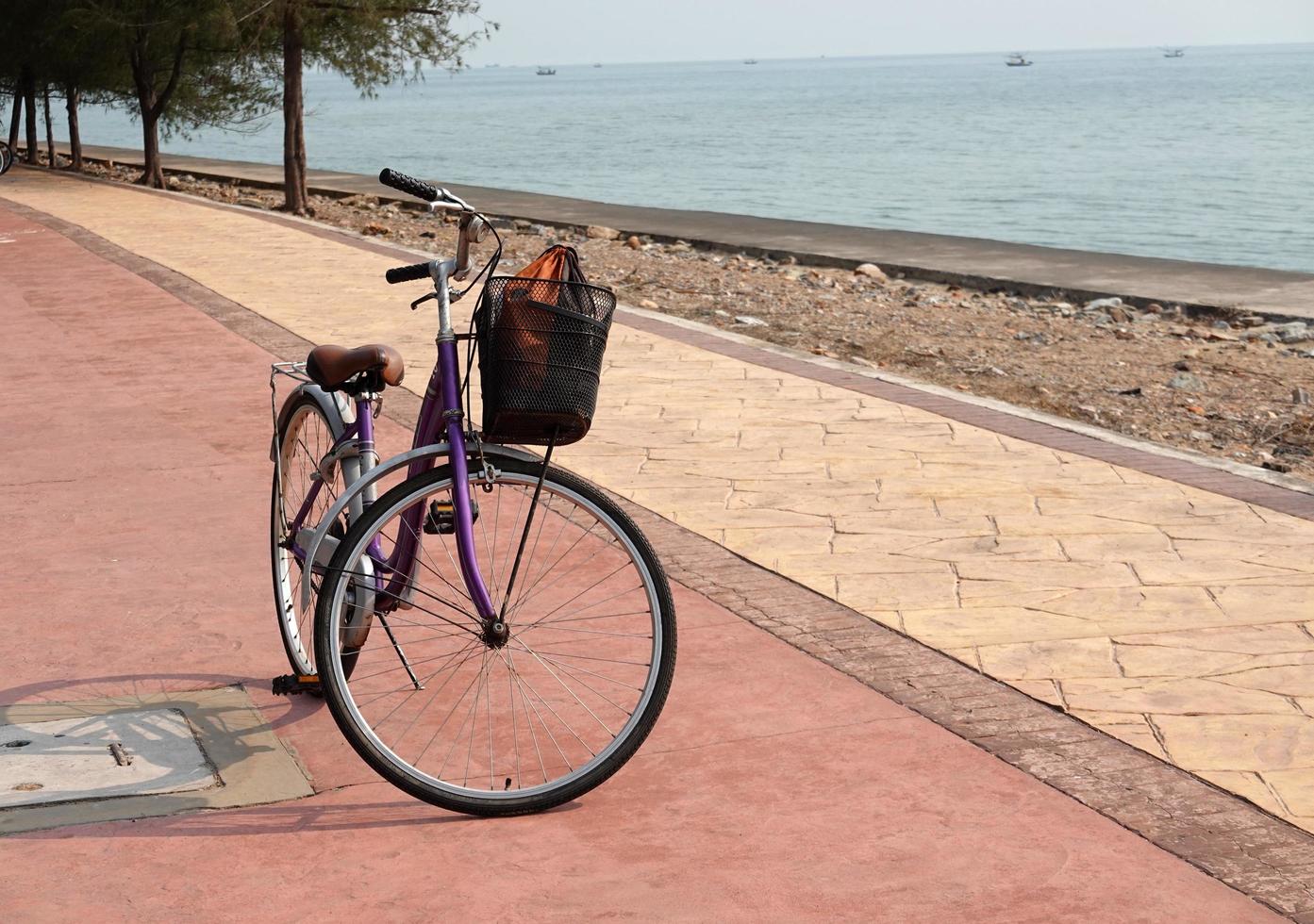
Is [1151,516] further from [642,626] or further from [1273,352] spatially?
[1273,352]

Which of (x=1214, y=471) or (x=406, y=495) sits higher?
(x=406, y=495)

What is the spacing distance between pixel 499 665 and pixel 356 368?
1.14m

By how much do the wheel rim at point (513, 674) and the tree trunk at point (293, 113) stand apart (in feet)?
70.1

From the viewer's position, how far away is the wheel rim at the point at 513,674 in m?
3.81

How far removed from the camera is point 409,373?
9.94 metres

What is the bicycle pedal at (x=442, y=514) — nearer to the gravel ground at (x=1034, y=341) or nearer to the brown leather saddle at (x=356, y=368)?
the brown leather saddle at (x=356, y=368)

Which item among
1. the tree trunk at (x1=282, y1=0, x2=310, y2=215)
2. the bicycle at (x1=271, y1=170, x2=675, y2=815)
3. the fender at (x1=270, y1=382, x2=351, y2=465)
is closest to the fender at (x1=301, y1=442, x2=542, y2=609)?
the bicycle at (x1=271, y1=170, x2=675, y2=815)

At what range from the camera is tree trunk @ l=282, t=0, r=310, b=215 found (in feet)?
83.6

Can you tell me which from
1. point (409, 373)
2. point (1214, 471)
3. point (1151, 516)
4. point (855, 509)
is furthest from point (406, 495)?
point (409, 373)

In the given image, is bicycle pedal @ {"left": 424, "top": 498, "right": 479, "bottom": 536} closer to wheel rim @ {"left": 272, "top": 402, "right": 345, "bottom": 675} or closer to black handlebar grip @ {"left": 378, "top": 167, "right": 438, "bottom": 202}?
wheel rim @ {"left": 272, "top": 402, "right": 345, "bottom": 675}

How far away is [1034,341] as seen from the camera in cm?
1423

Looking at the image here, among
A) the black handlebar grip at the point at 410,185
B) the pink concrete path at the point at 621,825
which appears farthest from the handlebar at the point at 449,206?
the pink concrete path at the point at 621,825

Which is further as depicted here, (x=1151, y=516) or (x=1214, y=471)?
(x=1214, y=471)

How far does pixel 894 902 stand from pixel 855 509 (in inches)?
136
